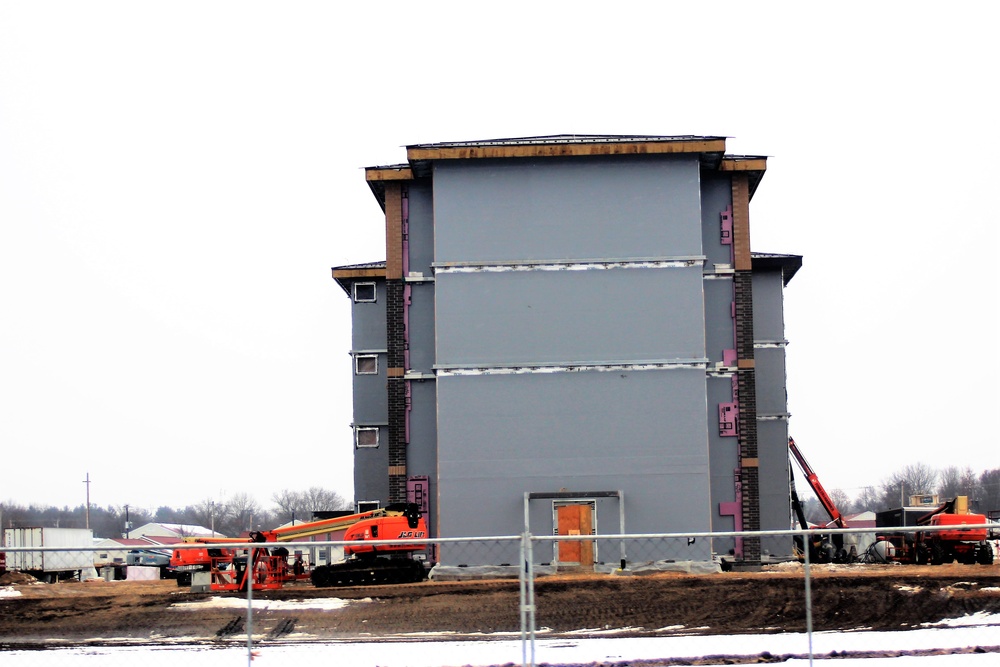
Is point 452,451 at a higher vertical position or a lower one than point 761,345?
lower

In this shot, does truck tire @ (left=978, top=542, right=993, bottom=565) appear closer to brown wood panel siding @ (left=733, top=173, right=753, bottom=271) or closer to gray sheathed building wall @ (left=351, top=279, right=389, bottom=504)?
brown wood panel siding @ (left=733, top=173, right=753, bottom=271)

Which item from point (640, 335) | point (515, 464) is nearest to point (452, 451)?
point (515, 464)

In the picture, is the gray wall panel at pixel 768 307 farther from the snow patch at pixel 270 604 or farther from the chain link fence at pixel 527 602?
the snow patch at pixel 270 604

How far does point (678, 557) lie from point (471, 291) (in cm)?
1078

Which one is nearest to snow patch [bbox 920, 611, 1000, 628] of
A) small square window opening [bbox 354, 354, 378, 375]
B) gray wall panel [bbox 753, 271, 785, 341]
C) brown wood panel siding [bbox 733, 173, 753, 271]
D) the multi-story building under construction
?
the multi-story building under construction

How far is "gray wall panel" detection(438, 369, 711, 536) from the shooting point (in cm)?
3650

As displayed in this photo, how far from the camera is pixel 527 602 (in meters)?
18.9

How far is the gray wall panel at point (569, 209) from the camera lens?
37344 millimetres

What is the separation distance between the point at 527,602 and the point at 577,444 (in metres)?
17.9

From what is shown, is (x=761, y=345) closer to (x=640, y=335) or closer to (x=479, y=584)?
(x=640, y=335)

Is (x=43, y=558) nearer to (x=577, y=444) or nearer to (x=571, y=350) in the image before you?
(x=577, y=444)

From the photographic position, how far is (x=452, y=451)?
3678 cm

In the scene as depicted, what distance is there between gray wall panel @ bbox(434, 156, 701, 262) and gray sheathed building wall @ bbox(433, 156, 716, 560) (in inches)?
1.8

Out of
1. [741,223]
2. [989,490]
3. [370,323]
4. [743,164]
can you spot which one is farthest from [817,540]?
[989,490]
